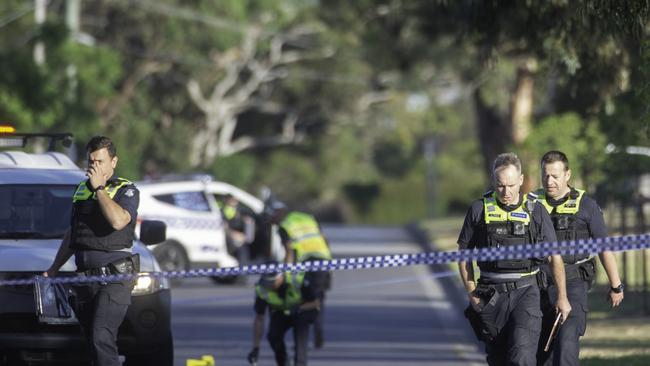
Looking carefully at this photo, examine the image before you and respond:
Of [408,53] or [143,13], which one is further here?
[143,13]

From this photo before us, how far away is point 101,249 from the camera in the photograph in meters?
8.74

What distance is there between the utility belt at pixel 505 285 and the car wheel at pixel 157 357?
2713mm

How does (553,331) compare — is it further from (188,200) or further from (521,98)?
(521,98)

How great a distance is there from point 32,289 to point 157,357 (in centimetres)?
108

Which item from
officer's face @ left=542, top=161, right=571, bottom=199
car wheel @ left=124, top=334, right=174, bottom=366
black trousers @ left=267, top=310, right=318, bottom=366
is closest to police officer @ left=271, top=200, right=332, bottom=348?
black trousers @ left=267, top=310, right=318, bottom=366

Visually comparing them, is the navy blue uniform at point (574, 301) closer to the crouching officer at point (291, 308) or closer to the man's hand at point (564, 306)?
the man's hand at point (564, 306)

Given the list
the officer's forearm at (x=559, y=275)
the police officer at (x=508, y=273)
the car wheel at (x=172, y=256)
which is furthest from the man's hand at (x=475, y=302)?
the car wheel at (x=172, y=256)

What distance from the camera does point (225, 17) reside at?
55.8 metres

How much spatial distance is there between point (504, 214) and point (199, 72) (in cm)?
5005

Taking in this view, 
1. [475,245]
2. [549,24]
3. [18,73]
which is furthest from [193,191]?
[475,245]

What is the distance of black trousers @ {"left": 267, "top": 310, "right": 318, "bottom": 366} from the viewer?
11166 mm

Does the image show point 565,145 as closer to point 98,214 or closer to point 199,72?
point 98,214

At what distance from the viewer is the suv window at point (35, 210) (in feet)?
35.5

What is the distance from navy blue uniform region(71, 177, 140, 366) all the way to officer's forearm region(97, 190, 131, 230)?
0.48 feet
